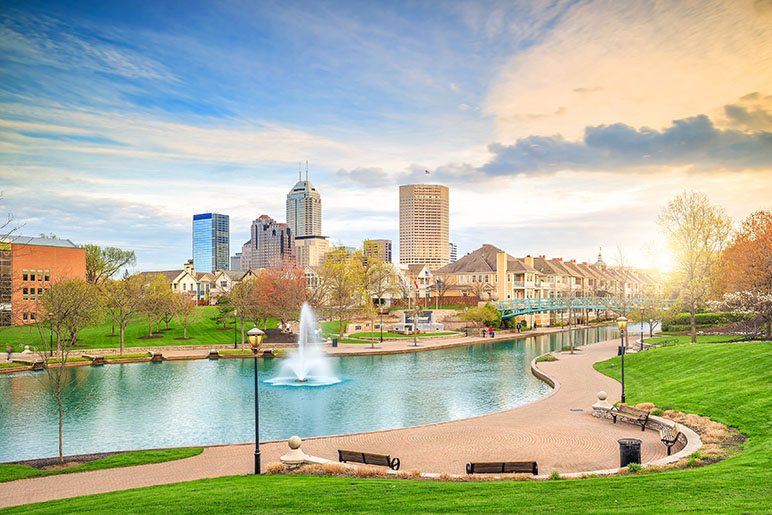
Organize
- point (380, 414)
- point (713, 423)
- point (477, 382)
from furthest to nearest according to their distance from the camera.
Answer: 1. point (477, 382)
2. point (380, 414)
3. point (713, 423)

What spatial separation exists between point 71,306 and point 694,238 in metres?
50.8

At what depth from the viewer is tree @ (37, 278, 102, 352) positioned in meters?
39.5

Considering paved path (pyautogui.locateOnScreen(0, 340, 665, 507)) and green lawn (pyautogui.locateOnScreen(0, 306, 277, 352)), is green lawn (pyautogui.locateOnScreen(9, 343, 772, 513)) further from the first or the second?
green lawn (pyautogui.locateOnScreen(0, 306, 277, 352))

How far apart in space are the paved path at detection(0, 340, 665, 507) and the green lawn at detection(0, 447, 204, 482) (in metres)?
0.44

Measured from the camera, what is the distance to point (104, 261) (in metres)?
78.5

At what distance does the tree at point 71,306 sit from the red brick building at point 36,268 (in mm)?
14064

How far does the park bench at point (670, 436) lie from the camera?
17.4 m

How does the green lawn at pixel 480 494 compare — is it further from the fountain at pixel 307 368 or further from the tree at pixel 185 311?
A: the tree at pixel 185 311

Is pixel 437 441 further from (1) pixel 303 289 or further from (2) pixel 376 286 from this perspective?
(2) pixel 376 286

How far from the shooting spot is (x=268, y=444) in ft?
64.5

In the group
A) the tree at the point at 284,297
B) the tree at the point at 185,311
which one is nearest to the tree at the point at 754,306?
the tree at the point at 284,297

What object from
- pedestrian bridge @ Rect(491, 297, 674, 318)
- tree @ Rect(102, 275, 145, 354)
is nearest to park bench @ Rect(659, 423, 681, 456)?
pedestrian bridge @ Rect(491, 297, 674, 318)

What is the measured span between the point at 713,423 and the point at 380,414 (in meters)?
14.4

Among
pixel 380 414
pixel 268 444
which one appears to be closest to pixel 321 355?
pixel 380 414
